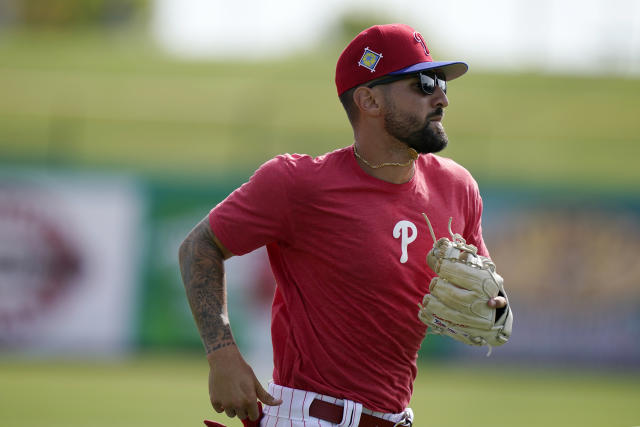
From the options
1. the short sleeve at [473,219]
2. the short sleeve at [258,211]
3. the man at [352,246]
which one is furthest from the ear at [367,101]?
the short sleeve at [473,219]

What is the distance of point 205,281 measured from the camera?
383cm

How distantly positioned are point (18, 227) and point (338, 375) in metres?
9.45

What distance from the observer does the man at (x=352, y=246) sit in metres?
3.79

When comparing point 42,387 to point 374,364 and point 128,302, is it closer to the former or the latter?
point 128,302

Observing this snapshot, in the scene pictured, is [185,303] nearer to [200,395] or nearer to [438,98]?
[200,395]

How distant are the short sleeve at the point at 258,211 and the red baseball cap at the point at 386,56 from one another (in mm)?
493

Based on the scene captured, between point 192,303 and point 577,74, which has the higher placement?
point 577,74

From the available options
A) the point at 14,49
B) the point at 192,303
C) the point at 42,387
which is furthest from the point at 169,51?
the point at 192,303

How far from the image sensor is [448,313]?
3.74 meters

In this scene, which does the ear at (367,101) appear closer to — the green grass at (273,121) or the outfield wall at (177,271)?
the outfield wall at (177,271)

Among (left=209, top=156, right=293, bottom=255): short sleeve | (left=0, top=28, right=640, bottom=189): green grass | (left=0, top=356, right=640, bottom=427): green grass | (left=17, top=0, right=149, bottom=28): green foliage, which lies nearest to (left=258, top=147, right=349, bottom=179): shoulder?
(left=209, top=156, right=293, bottom=255): short sleeve

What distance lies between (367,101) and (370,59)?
18cm

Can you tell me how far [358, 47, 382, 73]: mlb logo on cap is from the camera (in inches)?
152

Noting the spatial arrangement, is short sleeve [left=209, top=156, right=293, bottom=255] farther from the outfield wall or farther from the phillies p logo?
the outfield wall
